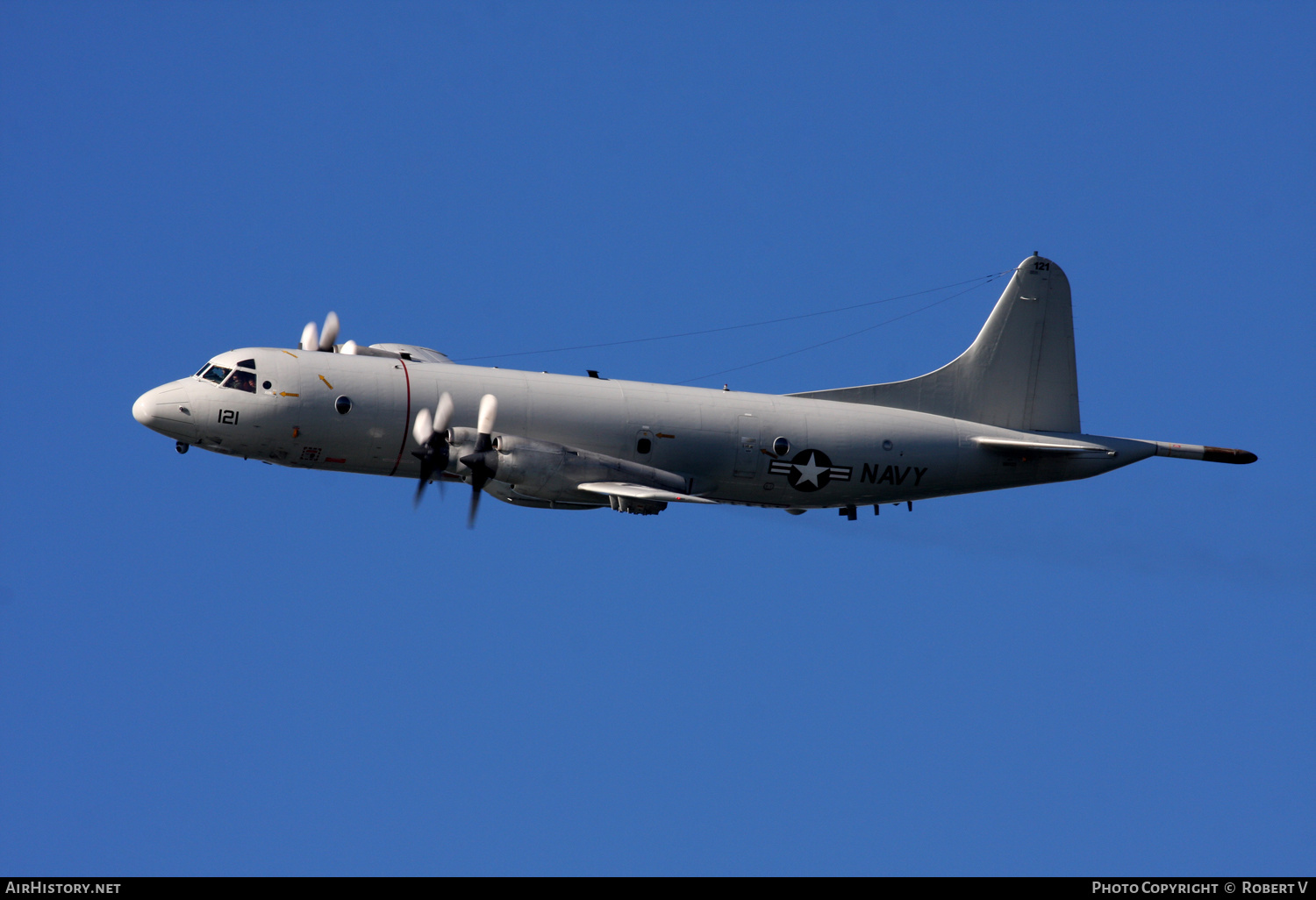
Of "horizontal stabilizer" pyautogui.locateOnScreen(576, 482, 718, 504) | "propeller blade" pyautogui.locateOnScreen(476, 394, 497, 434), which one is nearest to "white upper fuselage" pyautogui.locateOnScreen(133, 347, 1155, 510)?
"propeller blade" pyautogui.locateOnScreen(476, 394, 497, 434)

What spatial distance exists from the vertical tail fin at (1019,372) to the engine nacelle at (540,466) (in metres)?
7.76

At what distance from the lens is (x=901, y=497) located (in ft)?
118

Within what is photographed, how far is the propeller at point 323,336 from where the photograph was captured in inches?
1324

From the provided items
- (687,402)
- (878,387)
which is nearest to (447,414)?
(687,402)

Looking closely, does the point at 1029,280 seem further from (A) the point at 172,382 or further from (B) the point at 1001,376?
(A) the point at 172,382

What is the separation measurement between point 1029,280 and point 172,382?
2026 cm

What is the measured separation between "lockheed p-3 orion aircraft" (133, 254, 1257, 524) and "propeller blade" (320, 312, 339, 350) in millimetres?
43

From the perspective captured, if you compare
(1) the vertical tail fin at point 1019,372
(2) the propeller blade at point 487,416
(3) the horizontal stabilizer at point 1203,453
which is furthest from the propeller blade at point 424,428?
(3) the horizontal stabilizer at point 1203,453

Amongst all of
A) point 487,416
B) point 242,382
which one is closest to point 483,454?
point 487,416

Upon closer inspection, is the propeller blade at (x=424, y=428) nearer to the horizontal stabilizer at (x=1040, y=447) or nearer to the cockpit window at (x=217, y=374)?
the cockpit window at (x=217, y=374)

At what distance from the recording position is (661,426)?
108 feet

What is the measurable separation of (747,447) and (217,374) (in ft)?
36.8

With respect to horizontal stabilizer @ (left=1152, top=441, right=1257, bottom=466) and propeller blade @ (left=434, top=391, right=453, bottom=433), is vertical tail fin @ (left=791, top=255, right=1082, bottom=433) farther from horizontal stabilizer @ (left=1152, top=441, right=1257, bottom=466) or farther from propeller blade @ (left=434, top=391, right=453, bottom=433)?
propeller blade @ (left=434, top=391, right=453, bottom=433)
